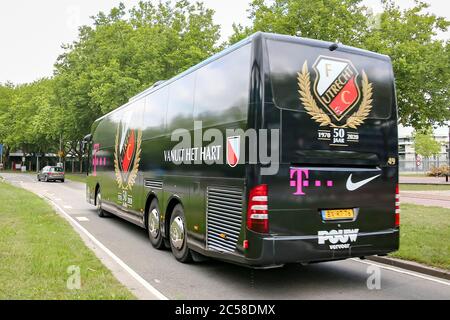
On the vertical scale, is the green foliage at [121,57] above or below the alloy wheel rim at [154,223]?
above

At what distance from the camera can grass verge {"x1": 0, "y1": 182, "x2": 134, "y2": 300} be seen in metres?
5.59

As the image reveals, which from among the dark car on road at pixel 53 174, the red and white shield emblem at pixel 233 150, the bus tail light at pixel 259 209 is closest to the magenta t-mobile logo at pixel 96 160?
the red and white shield emblem at pixel 233 150

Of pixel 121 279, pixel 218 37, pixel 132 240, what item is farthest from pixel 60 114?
pixel 121 279

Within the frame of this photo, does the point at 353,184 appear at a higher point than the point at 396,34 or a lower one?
lower

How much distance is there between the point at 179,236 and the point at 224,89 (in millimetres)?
2848

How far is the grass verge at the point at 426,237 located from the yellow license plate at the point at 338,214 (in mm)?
2118

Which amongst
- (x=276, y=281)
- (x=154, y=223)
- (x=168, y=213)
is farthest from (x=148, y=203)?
(x=276, y=281)

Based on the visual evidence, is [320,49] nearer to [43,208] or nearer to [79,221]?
[79,221]

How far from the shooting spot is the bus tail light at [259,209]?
5.72 m

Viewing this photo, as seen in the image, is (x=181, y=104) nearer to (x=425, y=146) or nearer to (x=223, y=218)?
(x=223, y=218)

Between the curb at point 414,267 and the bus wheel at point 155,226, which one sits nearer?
the curb at point 414,267

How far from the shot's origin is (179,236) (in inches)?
314

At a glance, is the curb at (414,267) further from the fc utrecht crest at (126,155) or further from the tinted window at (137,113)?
the tinted window at (137,113)

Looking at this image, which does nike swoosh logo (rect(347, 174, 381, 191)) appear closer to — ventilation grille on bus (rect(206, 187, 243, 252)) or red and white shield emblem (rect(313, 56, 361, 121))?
red and white shield emblem (rect(313, 56, 361, 121))
